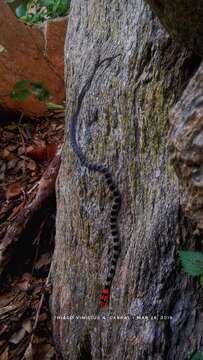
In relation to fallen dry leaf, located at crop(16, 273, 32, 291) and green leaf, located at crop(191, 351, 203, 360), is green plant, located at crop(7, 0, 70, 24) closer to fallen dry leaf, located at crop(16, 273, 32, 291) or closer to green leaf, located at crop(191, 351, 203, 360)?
fallen dry leaf, located at crop(16, 273, 32, 291)

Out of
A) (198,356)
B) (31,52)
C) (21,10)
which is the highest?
(21,10)

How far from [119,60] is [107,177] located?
0.55 m

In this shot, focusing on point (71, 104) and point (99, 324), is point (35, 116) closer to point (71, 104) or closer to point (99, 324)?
point (71, 104)

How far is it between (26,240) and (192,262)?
6.24ft

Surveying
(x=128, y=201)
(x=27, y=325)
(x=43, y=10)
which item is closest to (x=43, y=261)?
(x=27, y=325)

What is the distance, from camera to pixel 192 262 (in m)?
1.64

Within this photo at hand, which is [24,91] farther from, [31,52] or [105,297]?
[105,297]

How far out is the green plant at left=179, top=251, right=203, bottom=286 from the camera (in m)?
1.60

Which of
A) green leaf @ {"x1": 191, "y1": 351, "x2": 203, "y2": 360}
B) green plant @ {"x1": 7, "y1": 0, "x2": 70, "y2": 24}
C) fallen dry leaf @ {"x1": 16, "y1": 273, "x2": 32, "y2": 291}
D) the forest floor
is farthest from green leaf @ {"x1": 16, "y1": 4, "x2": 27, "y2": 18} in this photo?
green leaf @ {"x1": 191, "y1": 351, "x2": 203, "y2": 360}

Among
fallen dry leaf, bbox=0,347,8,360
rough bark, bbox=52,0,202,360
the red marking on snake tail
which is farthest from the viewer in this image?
fallen dry leaf, bbox=0,347,8,360

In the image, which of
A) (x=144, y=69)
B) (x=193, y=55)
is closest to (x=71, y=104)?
(x=144, y=69)

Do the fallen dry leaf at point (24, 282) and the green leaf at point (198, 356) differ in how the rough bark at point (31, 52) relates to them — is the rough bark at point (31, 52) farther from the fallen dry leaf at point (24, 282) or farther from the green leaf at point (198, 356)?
the green leaf at point (198, 356)

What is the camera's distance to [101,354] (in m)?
2.19

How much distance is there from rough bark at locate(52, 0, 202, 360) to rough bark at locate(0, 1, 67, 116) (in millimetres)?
1205
